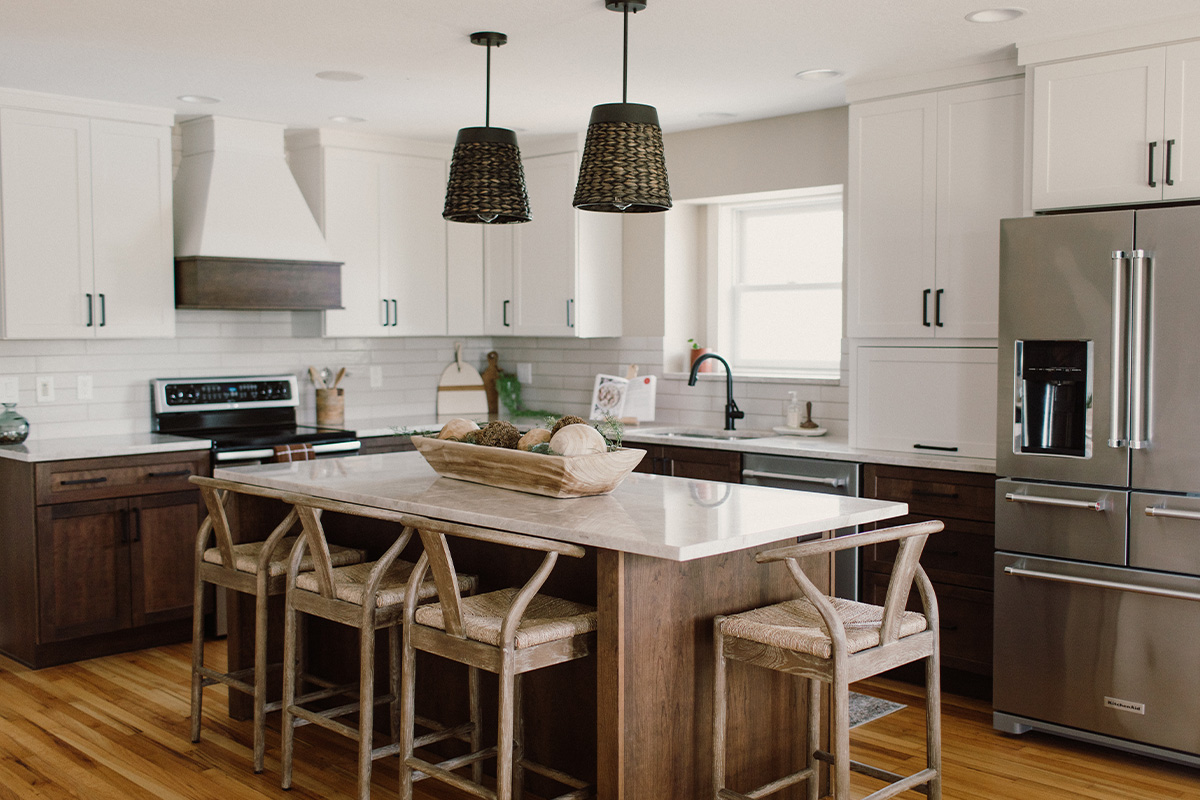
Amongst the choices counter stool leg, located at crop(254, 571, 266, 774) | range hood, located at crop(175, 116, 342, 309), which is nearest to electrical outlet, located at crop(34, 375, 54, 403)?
range hood, located at crop(175, 116, 342, 309)

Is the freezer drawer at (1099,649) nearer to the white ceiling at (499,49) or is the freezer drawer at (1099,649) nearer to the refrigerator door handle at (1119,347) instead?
the refrigerator door handle at (1119,347)

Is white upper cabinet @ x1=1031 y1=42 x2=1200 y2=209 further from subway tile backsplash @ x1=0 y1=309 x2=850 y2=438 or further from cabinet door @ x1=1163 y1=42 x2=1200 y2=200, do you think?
subway tile backsplash @ x1=0 y1=309 x2=850 y2=438

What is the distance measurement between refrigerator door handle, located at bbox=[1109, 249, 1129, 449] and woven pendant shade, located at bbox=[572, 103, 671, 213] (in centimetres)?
152

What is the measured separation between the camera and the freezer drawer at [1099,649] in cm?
338

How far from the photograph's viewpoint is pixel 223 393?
5.43 metres

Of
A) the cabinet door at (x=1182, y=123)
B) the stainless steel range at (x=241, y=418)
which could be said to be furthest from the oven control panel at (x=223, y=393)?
the cabinet door at (x=1182, y=123)

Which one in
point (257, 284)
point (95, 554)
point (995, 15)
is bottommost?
point (95, 554)

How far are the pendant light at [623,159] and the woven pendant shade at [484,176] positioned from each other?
0.43 meters

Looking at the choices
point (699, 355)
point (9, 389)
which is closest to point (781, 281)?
point (699, 355)

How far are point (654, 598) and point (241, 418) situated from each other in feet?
11.4

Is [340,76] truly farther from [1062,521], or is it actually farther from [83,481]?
[1062,521]

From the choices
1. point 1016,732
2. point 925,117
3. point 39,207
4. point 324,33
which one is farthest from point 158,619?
point 925,117

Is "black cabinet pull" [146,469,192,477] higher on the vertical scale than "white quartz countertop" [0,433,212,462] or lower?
lower

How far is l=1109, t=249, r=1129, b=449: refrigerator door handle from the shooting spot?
3.45 meters
